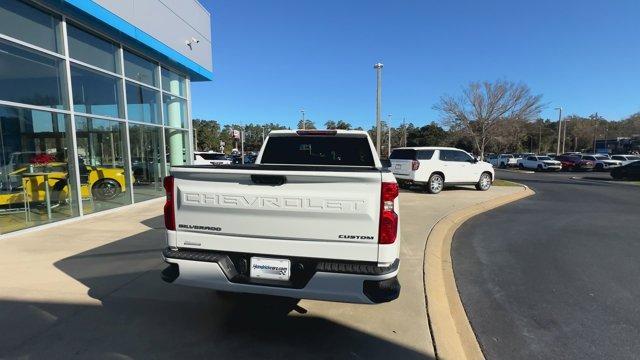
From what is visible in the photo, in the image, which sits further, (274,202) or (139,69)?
(139,69)

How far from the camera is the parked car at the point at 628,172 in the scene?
24078 millimetres

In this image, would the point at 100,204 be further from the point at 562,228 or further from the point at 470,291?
the point at 562,228

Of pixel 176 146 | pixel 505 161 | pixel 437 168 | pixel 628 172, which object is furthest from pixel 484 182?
pixel 505 161

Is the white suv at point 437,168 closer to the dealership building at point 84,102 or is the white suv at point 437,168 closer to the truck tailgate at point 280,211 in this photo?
the dealership building at point 84,102

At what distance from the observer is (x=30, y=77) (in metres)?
8.24

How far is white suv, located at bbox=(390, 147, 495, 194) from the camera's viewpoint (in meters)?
15.3

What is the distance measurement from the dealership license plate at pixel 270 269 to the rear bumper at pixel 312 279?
0.07m

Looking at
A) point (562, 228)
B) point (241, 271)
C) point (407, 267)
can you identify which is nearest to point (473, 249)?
point (407, 267)

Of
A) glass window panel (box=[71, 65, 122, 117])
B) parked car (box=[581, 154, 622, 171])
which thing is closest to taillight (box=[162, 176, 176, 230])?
glass window panel (box=[71, 65, 122, 117])

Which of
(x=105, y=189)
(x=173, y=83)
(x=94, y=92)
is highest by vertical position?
(x=173, y=83)

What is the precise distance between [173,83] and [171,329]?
1211 centimetres

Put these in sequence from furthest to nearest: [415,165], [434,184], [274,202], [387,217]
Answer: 1. [434,184]
2. [415,165]
3. [274,202]
4. [387,217]

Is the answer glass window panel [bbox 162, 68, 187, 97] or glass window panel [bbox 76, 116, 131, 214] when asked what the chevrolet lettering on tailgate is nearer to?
glass window panel [bbox 76, 116, 131, 214]

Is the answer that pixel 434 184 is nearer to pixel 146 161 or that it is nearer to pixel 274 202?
pixel 146 161
